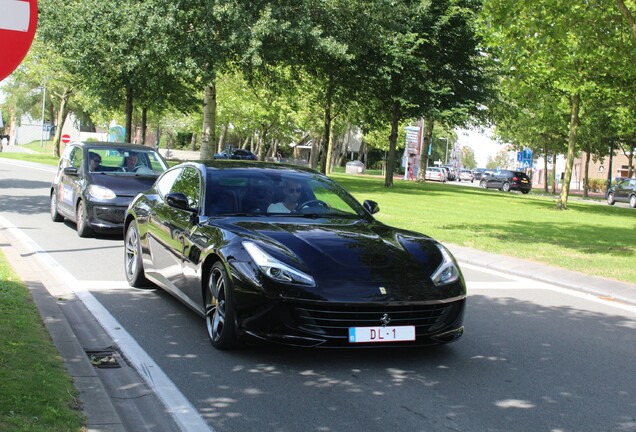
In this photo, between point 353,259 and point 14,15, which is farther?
point 353,259

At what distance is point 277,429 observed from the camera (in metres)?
4.15

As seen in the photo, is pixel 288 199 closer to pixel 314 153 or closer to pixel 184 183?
pixel 184 183

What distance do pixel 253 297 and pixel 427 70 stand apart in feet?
108

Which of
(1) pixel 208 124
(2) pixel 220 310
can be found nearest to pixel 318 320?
(2) pixel 220 310

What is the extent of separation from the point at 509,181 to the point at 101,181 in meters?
52.1

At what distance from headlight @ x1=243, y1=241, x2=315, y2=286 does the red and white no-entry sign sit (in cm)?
243

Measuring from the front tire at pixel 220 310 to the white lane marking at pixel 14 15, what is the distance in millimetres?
2641

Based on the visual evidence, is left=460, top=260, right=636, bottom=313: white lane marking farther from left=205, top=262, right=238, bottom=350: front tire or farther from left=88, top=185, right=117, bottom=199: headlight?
left=88, top=185, right=117, bottom=199: headlight

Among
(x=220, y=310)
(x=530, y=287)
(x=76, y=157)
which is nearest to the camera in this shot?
(x=220, y=310)

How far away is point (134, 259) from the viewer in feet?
27.5

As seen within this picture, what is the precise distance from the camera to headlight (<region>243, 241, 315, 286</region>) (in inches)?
207

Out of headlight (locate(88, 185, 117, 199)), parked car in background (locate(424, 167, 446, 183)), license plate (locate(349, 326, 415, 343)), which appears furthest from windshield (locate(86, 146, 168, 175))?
parked car in background (locate(424, 167, 446, 183))

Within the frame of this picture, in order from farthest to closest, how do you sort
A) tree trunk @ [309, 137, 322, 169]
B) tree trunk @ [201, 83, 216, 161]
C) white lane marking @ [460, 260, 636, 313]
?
1. tree trunk @ [309, 137, 322, 169]
2. tree trunk @ [201, 83, 216, 161]
3. white lane marking @ [460, 260, 636, 313]

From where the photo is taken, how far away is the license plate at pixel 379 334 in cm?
525
